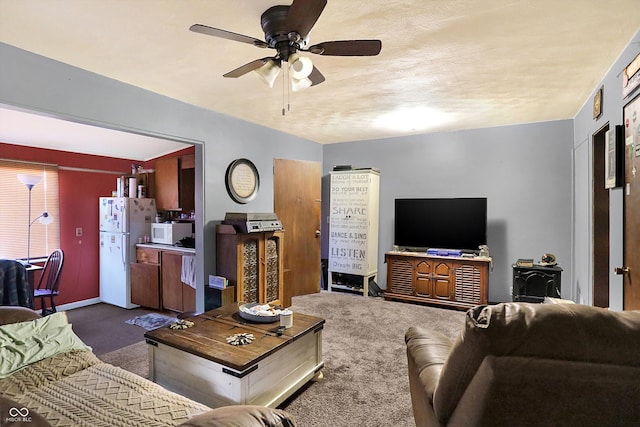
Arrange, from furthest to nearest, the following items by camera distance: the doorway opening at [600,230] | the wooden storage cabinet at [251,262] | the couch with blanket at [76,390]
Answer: the wooden storage cabinet at [251,262] → the doorway opening at [600,230] → the couch with blanket at [76,390]

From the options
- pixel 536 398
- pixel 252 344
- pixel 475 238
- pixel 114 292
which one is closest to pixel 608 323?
pixel 536 398

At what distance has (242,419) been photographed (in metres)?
1.02

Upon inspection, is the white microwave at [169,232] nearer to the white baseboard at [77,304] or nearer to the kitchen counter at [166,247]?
the kitchen counter at [166,247]

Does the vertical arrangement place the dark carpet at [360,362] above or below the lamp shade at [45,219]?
below

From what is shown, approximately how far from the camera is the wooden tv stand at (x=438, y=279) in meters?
4.16

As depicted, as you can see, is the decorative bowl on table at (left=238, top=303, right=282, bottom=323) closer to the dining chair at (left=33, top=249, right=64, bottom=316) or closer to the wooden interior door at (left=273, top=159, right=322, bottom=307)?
the wooden interior door at (left=273, top=159, right=322, bottom=307)

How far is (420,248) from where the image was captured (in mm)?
4746

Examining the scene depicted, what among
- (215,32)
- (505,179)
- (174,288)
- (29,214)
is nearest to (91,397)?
(215,32)

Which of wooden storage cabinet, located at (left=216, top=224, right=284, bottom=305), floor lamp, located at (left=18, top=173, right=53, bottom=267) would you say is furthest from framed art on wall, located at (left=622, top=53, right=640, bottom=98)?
floor lamp, located at (left=18, top=173, right=53, bottom=267)

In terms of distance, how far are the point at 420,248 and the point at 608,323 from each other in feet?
13.0

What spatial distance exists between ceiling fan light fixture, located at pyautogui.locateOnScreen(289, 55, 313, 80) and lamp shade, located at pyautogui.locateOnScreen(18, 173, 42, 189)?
3713mm

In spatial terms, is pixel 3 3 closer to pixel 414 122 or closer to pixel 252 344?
pixel 252 344

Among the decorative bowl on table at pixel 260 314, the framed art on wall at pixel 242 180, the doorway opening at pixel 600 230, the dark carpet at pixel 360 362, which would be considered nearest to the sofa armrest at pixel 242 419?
the dark carpet at pixel 360 362

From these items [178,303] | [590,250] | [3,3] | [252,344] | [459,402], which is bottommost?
[178,303]
